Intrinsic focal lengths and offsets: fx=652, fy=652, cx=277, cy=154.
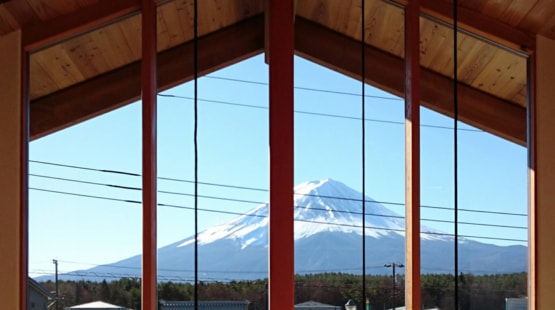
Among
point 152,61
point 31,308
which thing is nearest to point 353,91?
point 152,61

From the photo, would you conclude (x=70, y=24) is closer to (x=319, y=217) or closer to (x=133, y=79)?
(x=133, y=79)

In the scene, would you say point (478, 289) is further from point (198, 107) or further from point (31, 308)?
point (31, 308)

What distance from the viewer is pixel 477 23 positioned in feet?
16.4

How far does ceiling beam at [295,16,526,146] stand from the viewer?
493cm

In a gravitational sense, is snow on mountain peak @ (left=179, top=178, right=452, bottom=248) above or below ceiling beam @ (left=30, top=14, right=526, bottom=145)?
below

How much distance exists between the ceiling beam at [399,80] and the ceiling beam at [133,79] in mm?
410

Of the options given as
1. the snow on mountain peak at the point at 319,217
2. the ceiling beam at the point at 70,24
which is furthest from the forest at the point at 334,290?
the ceiling beam at the point at 70,24

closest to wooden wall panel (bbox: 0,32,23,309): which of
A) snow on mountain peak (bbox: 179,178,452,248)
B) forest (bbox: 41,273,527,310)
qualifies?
forest (bbox: 41,273,527,310)

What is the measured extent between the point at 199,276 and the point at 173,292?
218 millimetres

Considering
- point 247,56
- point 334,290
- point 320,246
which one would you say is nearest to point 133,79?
point 247,56

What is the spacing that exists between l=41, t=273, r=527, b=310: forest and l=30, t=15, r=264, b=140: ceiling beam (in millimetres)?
1183

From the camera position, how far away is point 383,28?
5.04 metres

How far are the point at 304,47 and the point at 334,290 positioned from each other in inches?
71.5

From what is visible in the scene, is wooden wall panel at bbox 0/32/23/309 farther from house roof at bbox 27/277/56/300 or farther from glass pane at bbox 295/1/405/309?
glass pane at bbox 295/1/405/309
